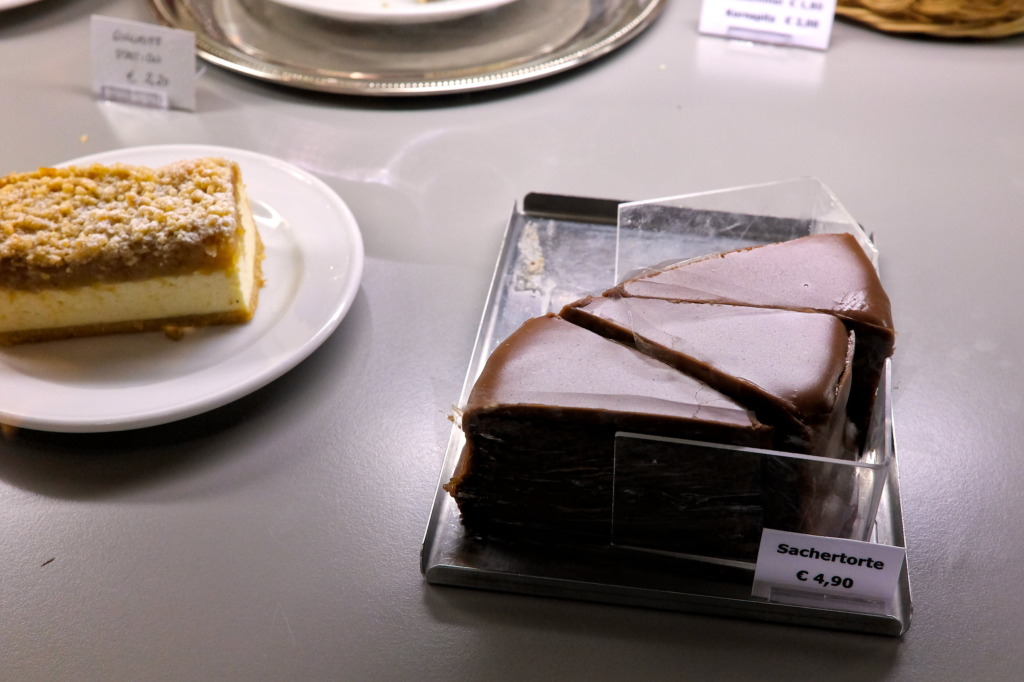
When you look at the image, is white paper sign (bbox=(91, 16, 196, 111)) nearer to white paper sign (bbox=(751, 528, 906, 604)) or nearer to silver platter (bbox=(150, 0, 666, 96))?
silver platter (bbox=(150, 0, 666, 96))

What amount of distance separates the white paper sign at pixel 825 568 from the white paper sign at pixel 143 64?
1430mm

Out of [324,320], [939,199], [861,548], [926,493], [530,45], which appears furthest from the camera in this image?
[530,45]

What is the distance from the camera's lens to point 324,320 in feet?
4.00

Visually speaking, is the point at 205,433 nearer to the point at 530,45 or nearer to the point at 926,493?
the point at 926,493

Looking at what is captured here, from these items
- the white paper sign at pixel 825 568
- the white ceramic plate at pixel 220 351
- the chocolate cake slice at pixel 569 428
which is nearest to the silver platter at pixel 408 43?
the white ceramic plate at pixel 220 351

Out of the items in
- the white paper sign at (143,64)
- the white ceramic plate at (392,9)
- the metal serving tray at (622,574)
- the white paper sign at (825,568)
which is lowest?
the metal serving tray at (622,574)

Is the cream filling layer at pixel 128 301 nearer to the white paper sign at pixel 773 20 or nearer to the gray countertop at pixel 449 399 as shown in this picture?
the gray countertop at pixel 449 399

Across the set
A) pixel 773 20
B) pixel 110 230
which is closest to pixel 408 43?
pixel 773 20

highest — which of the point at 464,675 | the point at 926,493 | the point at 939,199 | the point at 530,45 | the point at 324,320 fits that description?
the point at 530,45

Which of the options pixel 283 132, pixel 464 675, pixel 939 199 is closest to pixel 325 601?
pixel 464 675

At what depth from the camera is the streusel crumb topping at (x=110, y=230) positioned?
1.18 meters

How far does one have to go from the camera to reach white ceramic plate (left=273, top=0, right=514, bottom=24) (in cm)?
173

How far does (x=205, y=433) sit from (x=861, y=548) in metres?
0.83

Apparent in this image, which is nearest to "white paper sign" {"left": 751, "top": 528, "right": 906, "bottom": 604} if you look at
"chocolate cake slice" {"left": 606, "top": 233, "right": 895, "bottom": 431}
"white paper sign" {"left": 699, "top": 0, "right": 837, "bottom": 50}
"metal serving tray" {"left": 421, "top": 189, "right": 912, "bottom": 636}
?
"metal serving tray" {"left": 421, "top": 189, "right": 912, "bottom": 636}
